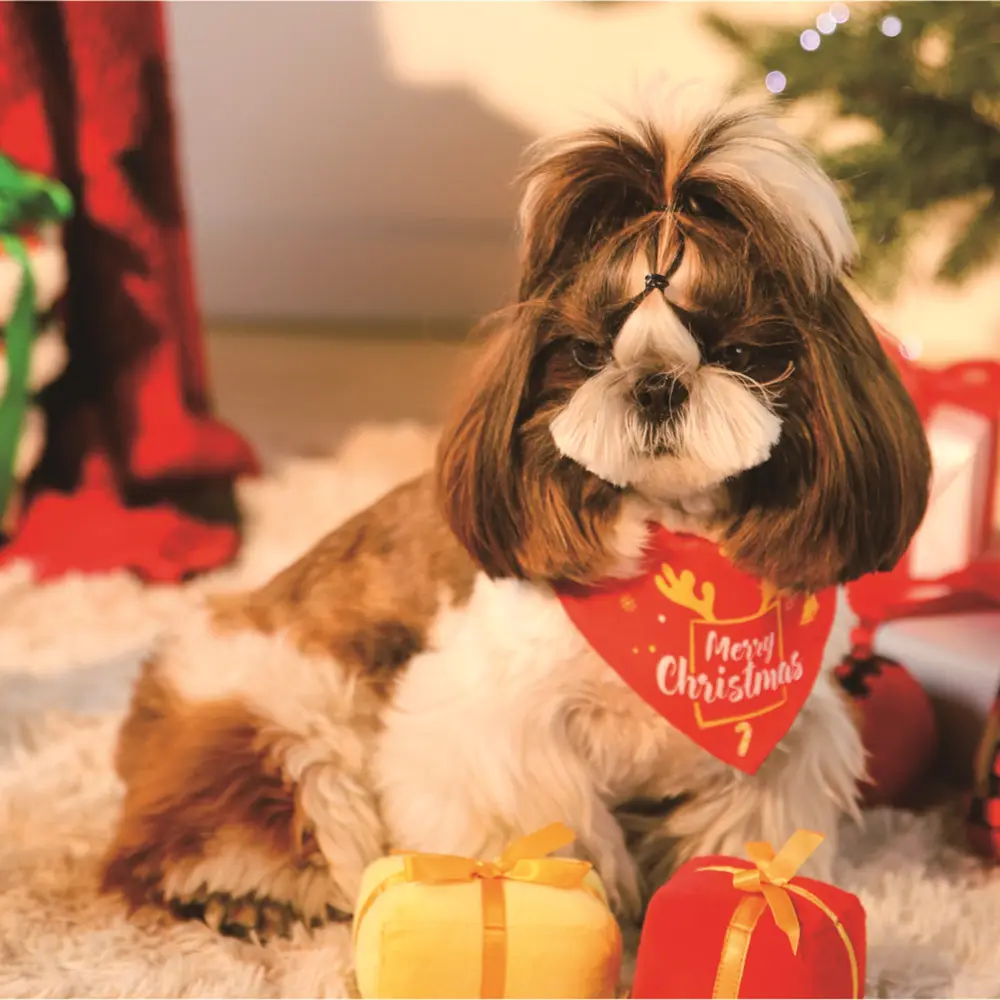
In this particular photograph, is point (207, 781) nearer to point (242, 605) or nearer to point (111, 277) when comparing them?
point (242, 605)

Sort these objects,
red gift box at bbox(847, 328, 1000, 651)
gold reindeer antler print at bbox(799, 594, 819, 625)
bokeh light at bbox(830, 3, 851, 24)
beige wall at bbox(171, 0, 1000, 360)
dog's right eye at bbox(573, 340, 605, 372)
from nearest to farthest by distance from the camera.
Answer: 1. dog's right eye at bbox(573, 340, 605, 372)
2. gold reindeer antler print at bbox(799, 594, 819, 625)
3. red gift box at bbox(847, 328, 1000, 651)
4. bokeh light at bbox(830, 3, 851, 24)
5. beige wall at bbox(171, 0, 1000, 360)

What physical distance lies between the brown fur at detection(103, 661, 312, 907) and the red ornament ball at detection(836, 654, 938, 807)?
0.75 meters

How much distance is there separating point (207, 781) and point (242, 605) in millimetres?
289

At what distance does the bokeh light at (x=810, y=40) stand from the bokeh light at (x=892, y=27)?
0.37ft

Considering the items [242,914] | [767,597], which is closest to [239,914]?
[242,914]

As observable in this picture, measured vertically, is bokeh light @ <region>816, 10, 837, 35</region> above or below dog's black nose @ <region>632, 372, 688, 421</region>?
above

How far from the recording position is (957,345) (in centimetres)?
350

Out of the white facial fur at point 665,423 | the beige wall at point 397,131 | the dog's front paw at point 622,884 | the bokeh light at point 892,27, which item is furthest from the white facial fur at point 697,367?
the beige wall at point 397,131

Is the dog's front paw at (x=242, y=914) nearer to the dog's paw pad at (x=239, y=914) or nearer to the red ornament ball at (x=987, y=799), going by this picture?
the dog's paw pad at (x=239, y=914)

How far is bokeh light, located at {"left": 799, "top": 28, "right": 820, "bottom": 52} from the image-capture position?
2.20 metres

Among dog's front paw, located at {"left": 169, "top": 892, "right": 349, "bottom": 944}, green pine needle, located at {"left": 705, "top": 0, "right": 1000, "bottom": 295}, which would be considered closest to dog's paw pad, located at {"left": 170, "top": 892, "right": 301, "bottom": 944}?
dog's front paw, located at {"left": 169, "top": 892, "right": 349, "bottom": 944}

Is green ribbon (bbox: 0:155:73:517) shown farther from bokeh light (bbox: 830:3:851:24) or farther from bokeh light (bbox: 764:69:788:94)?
bokeh light (bbox: 830:3:851:24)

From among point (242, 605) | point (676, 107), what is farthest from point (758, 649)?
point (242, 605)

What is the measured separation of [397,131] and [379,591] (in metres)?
2.17
